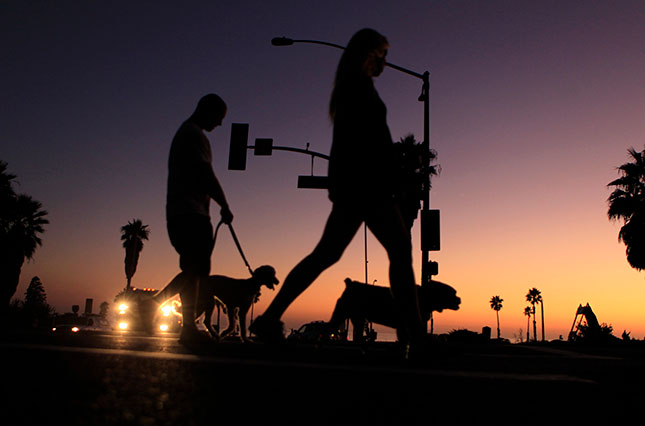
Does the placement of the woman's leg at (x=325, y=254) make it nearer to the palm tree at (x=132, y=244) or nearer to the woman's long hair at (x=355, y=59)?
the woman's long hair at (x=355, y=59)

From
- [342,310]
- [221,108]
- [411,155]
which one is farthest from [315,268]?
[411,155]

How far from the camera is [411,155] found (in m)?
26.0

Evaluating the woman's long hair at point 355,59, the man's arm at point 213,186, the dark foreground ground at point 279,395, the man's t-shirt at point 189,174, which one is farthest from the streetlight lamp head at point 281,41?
the dark foreground ground at point 279,395

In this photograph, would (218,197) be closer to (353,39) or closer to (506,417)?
(353,39)

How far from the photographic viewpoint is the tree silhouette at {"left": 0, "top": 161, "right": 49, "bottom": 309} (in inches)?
1391

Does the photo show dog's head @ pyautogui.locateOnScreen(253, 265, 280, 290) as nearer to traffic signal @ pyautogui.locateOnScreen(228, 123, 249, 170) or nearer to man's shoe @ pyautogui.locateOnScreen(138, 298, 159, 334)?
man's shoe @ pyautogui.locateOnScreen(138, 298, 159, 334)

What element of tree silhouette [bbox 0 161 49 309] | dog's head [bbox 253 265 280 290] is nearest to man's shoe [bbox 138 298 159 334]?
dog's head [bbox 253 265 280 290]

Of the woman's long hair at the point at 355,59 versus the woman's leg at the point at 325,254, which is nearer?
the woman's leg at the point at 325,254

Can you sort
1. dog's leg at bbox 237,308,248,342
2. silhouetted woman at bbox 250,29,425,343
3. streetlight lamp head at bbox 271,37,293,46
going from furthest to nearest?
1. streetlight lamp head at bbox 271,37,293,46
2. dog's leg at bbox 237,308,248,342
3. silhouetted woman at bbox 250,29,425,343

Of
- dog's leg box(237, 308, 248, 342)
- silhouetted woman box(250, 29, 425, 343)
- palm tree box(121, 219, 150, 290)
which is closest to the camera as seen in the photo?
silhouetted woman box(250, 29, 425, 343)

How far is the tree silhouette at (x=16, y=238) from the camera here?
35328 mm

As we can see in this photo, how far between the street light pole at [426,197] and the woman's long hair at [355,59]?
928 cm

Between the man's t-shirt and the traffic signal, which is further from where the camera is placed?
the traffic signal

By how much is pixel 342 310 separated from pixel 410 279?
2034 millimetres
